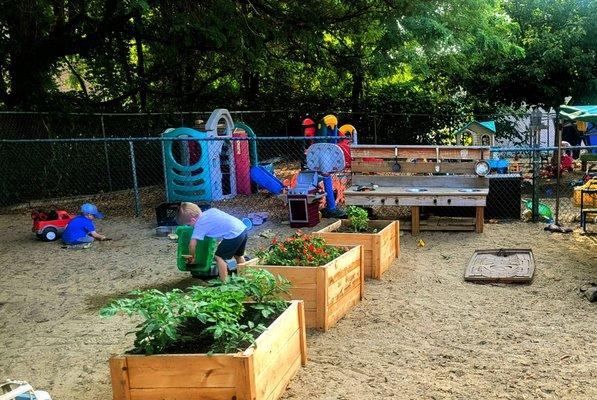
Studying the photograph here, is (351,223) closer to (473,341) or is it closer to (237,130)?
(473,341)

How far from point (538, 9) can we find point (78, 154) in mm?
12128

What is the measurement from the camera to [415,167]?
952 centimetres

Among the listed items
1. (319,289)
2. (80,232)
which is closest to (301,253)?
(319,289)

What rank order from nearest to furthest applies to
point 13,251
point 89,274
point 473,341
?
point 473,341
point 89,274
point 13,251

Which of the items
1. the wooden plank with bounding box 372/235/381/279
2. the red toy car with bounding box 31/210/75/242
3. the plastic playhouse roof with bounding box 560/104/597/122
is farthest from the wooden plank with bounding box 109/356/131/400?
the plastic playhouse roof with bounding box 560/104/597/122

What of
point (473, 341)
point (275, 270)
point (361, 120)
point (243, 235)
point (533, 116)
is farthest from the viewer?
point (361, 120)

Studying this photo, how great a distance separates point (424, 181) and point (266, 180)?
360cm

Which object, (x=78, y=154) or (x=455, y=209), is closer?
(x=455, y=209)

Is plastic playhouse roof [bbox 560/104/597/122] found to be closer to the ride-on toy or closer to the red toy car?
the ride-on toy

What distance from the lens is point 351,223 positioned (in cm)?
730

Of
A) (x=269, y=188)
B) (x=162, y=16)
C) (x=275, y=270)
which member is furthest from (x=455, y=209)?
(x=162, y=16)

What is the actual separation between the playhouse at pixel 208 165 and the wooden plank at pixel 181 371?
8576 mm

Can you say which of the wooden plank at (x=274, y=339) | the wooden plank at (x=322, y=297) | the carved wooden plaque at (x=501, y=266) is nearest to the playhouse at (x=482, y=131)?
→ the carved wooden plaque at (x=501, y=266)

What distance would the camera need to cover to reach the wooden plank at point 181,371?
10.5ft
